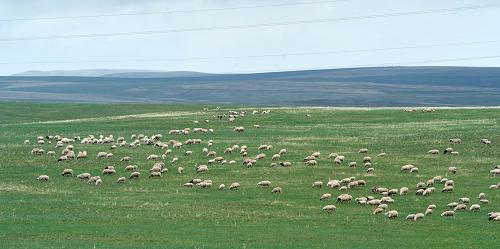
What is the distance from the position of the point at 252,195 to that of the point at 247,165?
29.4 ft

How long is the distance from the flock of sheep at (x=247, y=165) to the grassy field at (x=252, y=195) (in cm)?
39

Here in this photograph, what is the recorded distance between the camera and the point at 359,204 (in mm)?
38719

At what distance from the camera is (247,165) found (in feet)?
166

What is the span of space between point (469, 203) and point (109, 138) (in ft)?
96.5

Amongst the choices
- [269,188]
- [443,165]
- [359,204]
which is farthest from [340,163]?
[359,204]

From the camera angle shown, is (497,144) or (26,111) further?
(26,111)

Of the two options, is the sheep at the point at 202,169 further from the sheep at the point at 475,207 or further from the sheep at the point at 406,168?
the sheep at the point at 475,207

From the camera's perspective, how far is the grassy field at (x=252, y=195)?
31547 millimetres

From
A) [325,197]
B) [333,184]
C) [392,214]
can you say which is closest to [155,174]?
[333,184]

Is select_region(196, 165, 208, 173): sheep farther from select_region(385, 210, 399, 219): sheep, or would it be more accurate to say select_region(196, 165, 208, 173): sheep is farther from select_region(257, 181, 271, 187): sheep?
select_region(385, 210, 399, 219): sheep

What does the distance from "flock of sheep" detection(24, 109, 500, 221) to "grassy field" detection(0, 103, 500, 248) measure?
387 mm

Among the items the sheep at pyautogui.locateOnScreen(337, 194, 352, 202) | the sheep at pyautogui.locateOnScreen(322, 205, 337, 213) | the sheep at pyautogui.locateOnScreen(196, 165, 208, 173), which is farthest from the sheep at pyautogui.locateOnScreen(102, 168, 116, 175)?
the sheep at pyautogui.locateOnScreen(322, 205, 337, 213)

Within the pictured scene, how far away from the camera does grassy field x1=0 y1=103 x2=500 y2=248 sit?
31.5 meters

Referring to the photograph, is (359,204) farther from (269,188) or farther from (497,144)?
(497,144)
